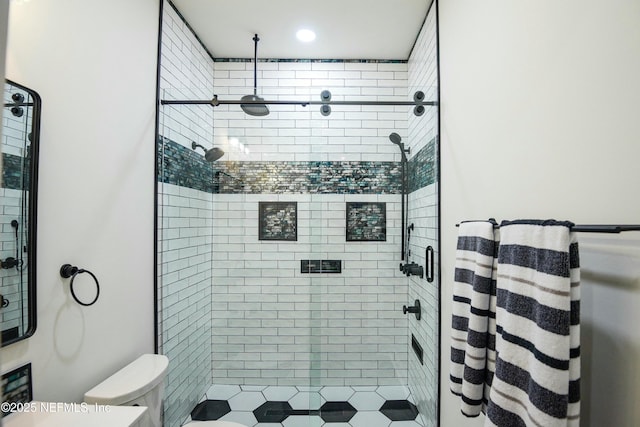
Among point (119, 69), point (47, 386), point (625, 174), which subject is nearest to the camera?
point (625, 174)

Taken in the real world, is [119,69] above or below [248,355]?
above

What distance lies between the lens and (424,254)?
2.14 m

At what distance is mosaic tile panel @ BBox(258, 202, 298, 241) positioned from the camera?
225cm

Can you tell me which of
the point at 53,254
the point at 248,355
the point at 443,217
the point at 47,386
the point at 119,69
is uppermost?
the point at 119,69

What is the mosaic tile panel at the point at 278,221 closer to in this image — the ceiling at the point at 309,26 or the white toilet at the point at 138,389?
the white toilet at the point at 138,389

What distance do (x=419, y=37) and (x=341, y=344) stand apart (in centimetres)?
236

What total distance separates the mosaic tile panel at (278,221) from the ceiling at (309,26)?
137cm

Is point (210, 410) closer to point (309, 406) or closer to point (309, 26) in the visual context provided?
point (309, 406)

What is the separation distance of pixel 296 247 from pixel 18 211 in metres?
1.48

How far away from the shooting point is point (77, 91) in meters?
1.43

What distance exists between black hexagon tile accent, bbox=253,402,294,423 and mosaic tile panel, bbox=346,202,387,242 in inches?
48.8

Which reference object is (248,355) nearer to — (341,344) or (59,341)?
(341,344)

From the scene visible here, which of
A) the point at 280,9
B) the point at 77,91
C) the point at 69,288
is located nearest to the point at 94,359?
the point at 69,288

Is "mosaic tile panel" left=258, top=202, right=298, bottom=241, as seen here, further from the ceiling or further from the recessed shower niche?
the ceiling
